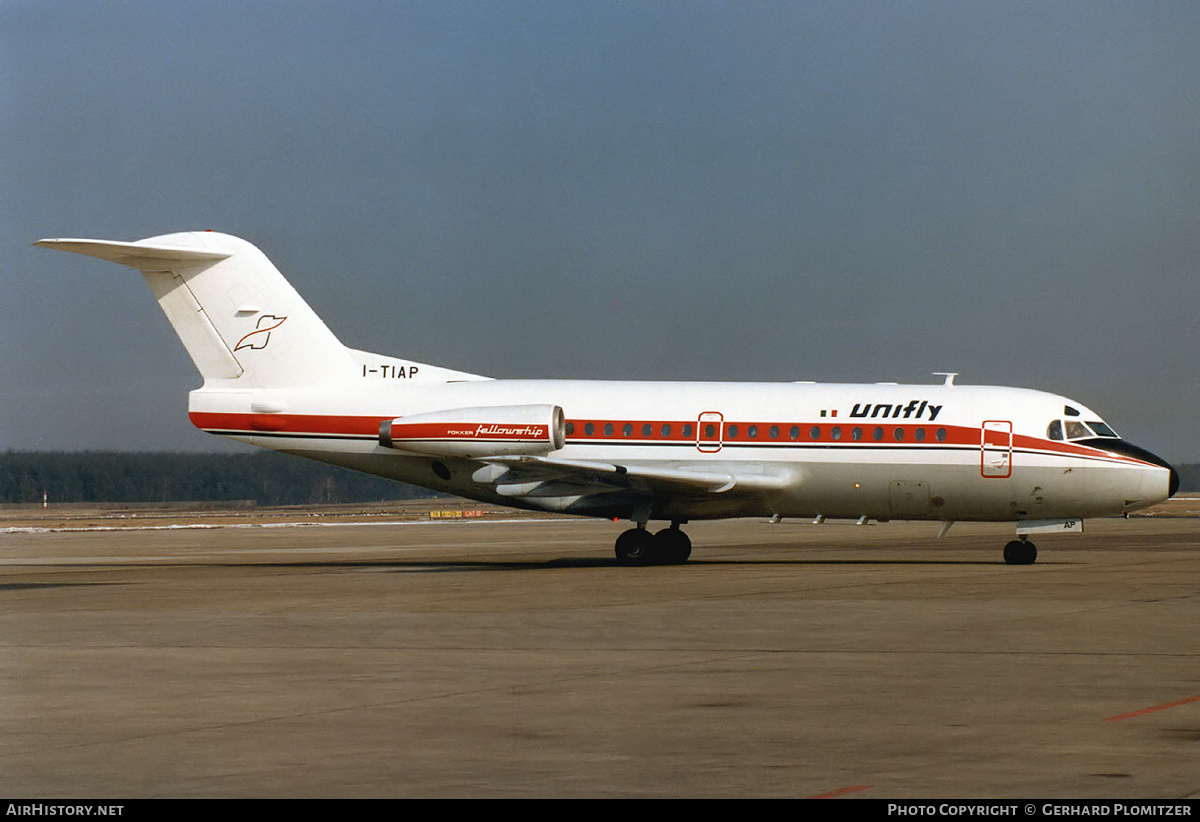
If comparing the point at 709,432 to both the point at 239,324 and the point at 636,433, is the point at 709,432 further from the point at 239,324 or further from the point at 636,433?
the point at 239,324

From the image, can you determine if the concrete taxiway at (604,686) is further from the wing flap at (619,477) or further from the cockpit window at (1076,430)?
the cockpit window at (1076,430)

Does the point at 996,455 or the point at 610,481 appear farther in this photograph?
the point at 996,455

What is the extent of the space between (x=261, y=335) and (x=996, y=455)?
15.8 m

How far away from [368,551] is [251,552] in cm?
304

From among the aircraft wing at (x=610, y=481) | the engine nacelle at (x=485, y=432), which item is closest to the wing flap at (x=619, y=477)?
the aircraft wing at (x=610, y=481)

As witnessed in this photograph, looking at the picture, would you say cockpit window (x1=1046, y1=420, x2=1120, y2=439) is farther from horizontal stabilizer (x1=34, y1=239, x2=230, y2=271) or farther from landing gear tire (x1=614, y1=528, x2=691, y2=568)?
horizontal stabilizer (x1=34, y1=239, x2=230, y2=271)

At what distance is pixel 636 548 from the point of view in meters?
32.2

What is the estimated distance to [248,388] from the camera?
33531 mm

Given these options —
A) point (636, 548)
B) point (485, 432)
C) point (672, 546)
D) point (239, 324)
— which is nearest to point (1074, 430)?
point (672, 546)

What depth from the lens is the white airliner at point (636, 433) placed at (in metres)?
31.2

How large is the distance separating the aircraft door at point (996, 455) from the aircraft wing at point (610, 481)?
3842mm

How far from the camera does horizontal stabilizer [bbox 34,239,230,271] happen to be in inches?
1243
